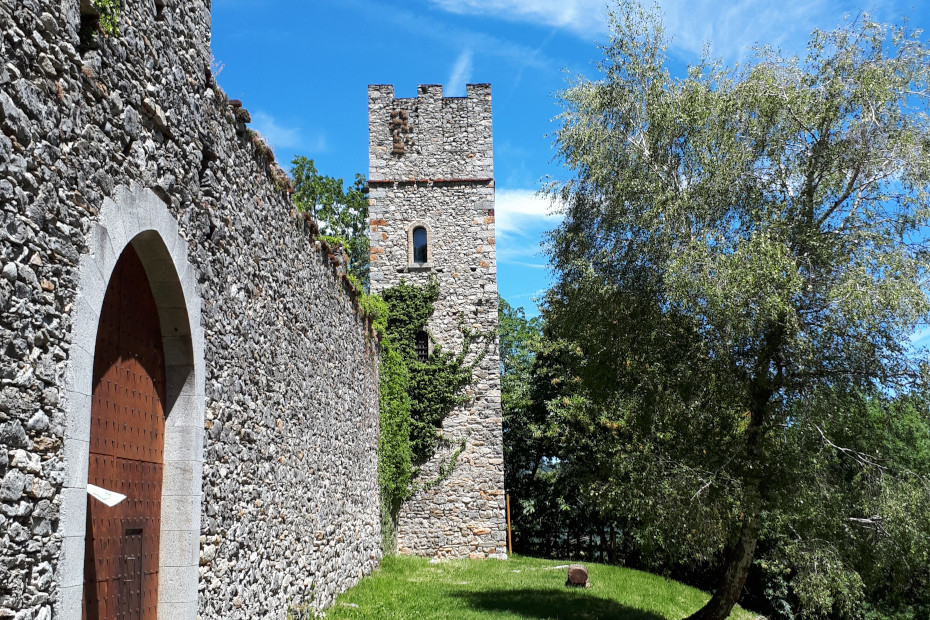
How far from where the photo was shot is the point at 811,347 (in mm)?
8852

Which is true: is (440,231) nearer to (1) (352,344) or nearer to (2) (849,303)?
(1) (352,344)

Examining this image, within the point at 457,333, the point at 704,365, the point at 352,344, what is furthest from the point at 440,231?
the point at 704,365

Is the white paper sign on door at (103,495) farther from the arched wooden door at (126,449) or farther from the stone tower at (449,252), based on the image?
the stone tower at (449,252)

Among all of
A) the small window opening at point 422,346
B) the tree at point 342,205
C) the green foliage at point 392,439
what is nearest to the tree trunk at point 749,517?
the green foliage at point 392,439

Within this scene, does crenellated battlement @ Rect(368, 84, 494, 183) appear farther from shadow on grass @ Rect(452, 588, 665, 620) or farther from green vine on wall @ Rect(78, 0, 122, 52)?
green vine on wall @ Rect(78, 0, 122, 52)

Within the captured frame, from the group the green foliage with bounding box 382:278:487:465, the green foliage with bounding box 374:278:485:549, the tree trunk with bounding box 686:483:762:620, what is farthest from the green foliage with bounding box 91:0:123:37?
the green foliage with bounding box 382:278:487:465

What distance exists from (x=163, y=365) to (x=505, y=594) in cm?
817

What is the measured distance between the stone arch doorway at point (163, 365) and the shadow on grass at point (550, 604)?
6014 mm

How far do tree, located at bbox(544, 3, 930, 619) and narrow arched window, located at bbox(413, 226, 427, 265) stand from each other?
6.88 metres

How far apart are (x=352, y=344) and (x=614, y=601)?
18.6 feet

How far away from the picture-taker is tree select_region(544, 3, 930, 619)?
28.9ft

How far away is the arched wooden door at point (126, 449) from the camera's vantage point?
13.8 ft

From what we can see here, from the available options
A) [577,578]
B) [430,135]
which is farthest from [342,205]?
[577,578]

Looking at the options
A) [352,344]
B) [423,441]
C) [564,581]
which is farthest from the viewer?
[423,441]
